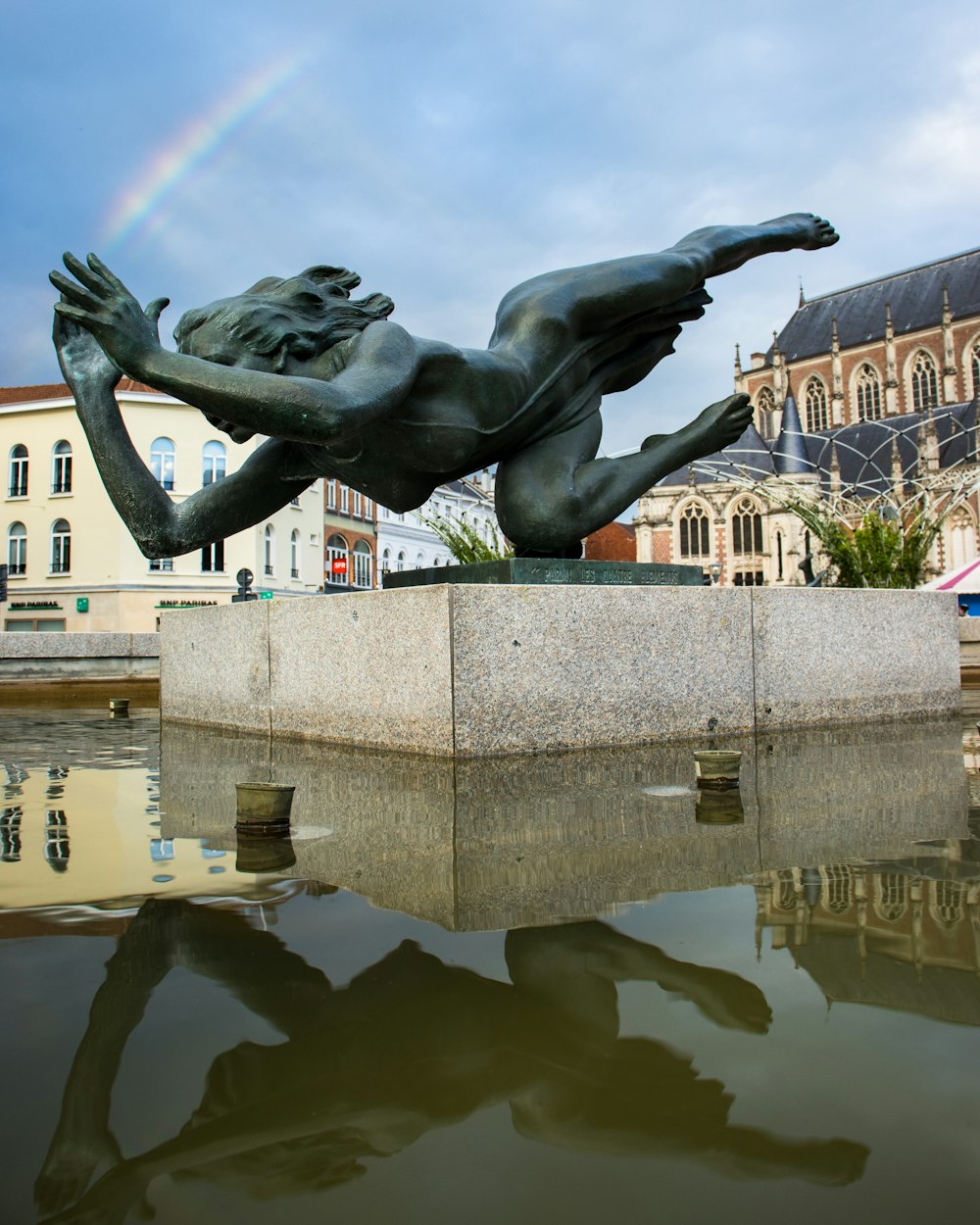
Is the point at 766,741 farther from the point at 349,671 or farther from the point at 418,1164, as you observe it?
the point at 418,1164

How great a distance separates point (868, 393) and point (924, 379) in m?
4.31

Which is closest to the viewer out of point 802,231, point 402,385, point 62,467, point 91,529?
point 402,385

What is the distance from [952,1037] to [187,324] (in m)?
3.18

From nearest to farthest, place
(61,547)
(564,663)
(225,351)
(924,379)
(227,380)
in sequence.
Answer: (227,380) < (225,351) < (564,663) < (61,547) < (924,379)

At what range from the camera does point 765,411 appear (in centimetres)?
8038

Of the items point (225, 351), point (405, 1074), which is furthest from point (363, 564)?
point (405, 1074)

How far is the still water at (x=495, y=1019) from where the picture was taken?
3.07ft

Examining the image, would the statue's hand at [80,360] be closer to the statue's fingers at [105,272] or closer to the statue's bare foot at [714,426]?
the statue's fingers at [105,272]

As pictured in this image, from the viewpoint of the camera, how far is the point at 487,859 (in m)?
2.23

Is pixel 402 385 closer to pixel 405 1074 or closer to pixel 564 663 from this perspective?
pixel 564 663

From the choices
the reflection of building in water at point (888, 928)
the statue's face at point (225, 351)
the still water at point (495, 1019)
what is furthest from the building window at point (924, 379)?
the still water at point (495, 1019)

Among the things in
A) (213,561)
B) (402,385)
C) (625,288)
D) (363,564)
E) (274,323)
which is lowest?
(402,385)

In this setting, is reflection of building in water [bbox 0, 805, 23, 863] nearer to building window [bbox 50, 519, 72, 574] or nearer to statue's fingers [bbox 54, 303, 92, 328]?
statue's fingers [bbox 54, 303, 92, 328]

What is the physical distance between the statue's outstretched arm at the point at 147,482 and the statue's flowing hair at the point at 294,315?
9.9 inches
